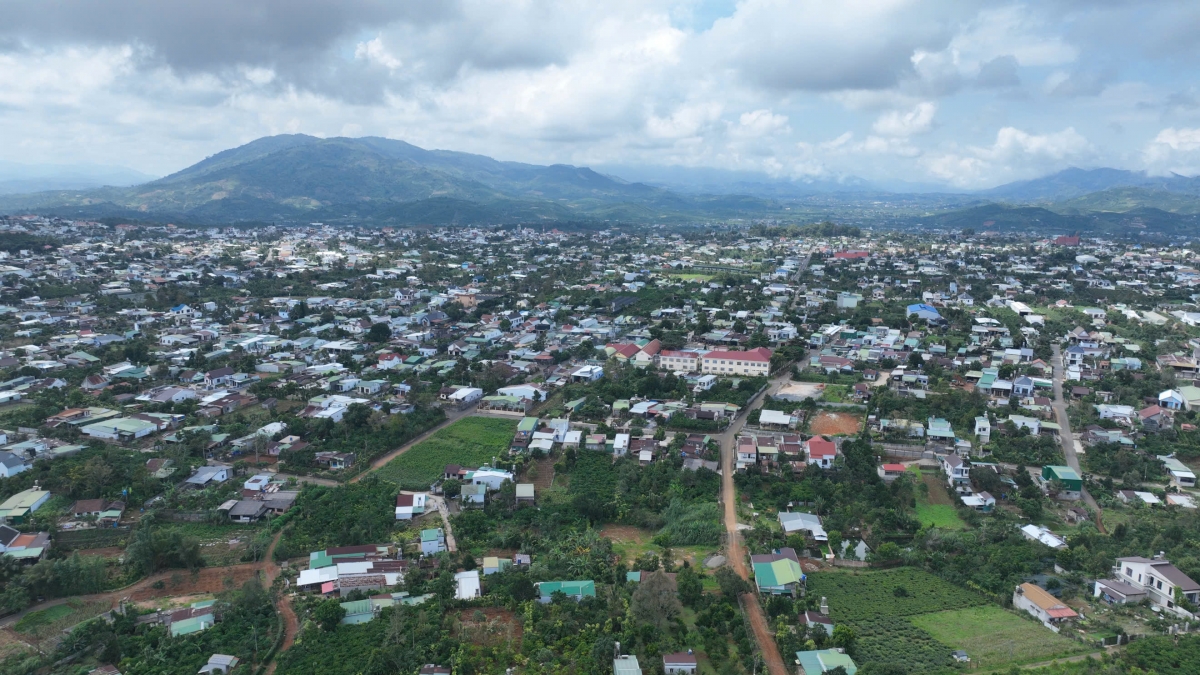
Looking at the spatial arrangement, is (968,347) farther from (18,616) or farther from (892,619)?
Result: (18,616)

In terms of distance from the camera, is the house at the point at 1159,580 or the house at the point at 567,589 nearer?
the house at the point at 1159,580

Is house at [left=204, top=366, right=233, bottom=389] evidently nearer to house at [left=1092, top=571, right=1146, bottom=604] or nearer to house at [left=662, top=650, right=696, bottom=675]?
house at [left=662, top=650, right=696, bottom=675]

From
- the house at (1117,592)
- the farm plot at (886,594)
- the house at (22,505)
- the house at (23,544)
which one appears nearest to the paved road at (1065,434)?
the house at (1117,592)

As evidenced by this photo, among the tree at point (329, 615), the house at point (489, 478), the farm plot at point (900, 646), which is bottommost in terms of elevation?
the farm plot at point (900, 646)

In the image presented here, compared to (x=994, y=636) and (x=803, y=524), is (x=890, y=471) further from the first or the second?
(x=994, y=636)

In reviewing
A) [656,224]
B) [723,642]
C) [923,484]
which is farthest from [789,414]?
[656,224]

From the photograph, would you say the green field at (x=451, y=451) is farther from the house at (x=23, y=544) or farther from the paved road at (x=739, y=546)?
the house at (x=23, y=544)

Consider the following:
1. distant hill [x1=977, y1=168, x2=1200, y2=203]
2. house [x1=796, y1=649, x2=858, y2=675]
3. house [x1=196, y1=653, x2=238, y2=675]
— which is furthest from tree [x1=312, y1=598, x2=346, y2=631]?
distant hill [x1=977, y1=168, x2=1200, y2=203]
